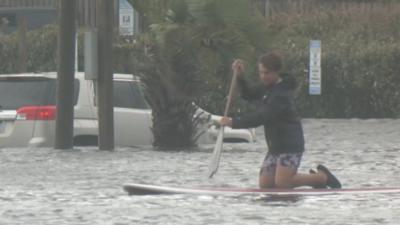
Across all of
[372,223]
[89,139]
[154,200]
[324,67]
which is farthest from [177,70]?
[324,67]

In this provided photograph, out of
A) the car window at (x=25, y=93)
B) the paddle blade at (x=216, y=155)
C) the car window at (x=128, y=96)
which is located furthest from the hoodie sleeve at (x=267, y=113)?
the car window at (x=128, y=96)

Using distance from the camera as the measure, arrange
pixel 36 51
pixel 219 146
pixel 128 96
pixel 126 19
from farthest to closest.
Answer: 1. pixel 36 51
2. pixel 126 19
3. pixel 128 96
4. pixel 219 146

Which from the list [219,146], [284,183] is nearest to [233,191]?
[284,183]

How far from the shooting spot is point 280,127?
11.7 meters

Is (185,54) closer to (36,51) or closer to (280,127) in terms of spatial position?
(280,127)

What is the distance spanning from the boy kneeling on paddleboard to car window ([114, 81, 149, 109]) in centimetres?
715

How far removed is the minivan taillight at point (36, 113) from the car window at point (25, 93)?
0.36ft

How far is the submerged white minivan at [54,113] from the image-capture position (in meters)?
17.6

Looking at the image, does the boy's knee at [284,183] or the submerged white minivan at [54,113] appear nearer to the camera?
the boy's knee at [284,183]

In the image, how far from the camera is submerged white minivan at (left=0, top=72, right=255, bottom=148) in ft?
57.9

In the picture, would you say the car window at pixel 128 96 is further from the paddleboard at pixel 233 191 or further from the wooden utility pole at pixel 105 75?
the paddleboard at pixel 233 191

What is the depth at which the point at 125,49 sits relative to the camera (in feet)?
62.9

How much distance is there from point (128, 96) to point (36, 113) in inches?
68.4

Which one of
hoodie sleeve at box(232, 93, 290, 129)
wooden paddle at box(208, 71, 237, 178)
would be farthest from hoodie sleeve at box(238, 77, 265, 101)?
hoodie sleeve at box(232, 93, 290, 129)
